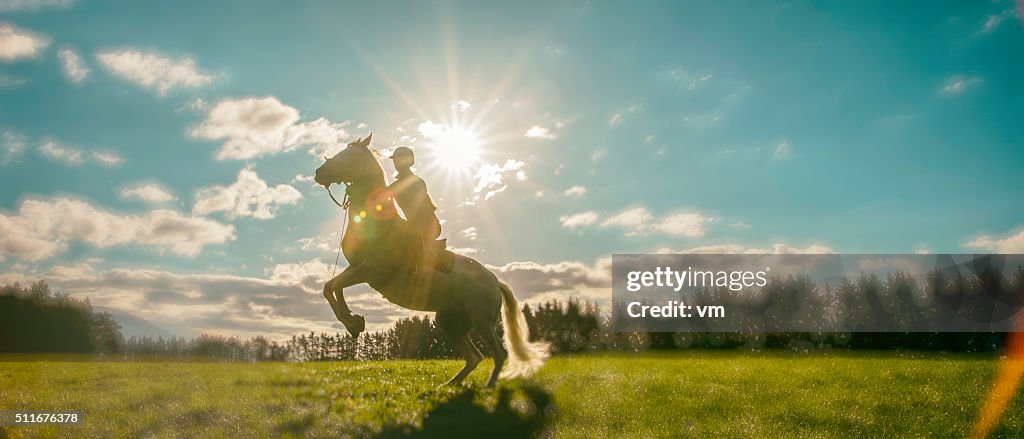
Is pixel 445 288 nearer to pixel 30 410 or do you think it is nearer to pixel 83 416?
pixel 83 416

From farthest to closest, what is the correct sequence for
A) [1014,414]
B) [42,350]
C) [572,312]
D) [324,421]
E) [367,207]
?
1. [572,312]
2. [42,350]
3. [367,207]
4. [1014,414]
5. [324,421]

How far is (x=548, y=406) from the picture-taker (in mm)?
8562

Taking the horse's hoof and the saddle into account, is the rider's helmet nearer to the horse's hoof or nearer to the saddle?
the saddle

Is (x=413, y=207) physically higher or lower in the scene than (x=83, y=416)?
higher

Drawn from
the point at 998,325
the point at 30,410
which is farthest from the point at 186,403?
the point at 998,325

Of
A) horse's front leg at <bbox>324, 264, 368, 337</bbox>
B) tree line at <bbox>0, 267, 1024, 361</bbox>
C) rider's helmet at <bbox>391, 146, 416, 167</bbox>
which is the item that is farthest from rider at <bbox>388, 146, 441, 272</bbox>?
tree line at <bbox>0, 267, 1024, 361</bbox>

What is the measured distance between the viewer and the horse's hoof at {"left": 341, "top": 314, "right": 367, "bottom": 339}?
9.48m

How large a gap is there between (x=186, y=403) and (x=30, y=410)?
2.07 m

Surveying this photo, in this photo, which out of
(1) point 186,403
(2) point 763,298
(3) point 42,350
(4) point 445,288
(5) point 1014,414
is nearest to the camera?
(5) point 1014,414

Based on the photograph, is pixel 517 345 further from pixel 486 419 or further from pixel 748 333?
pixel 748 333

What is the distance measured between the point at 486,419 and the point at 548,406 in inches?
38.8

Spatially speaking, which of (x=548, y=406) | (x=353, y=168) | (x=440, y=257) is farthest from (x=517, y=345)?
(x=353, y=168)

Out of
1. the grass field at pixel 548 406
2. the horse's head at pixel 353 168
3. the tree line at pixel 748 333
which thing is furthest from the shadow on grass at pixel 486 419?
the tree line at pixel 748 333

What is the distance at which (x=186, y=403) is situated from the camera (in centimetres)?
898
